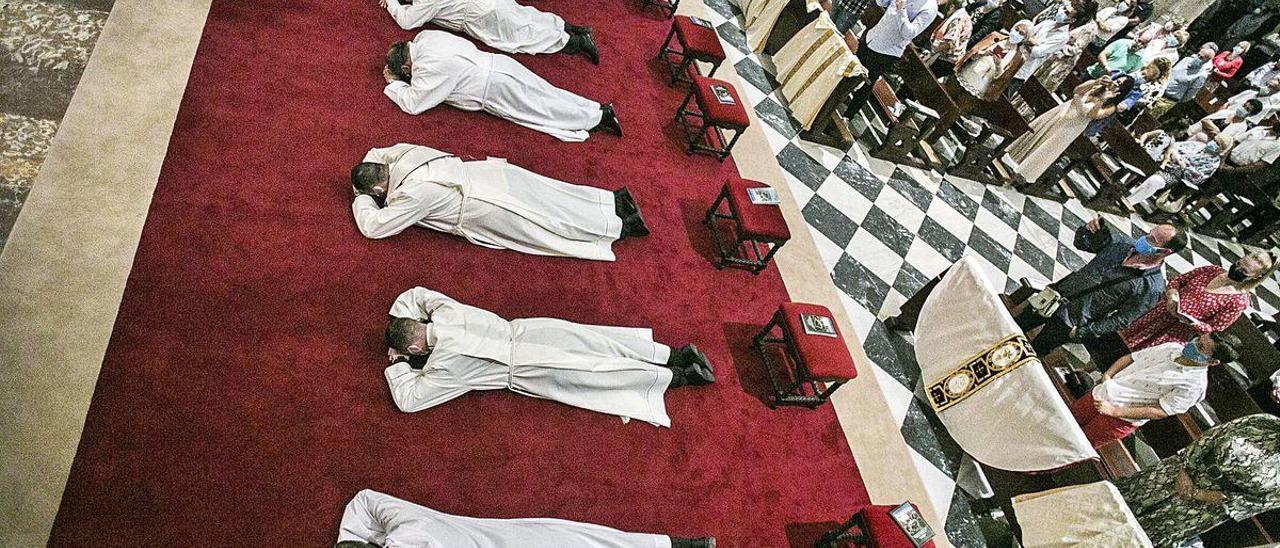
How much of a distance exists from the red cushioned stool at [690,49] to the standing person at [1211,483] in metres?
4.34

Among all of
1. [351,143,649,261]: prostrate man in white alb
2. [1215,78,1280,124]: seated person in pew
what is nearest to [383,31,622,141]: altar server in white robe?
[351,143,649,261]: prostrate man in white alb

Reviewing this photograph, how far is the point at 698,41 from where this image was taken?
5.93 metres

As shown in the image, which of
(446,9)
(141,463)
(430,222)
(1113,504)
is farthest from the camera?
(446,9)

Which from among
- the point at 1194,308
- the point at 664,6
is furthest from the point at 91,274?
the point at 1194,308

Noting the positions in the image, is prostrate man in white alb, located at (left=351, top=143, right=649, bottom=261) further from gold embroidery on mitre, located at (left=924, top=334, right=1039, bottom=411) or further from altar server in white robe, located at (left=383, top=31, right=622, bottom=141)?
gold embroidery on mitre, located at (left=924, top=334, right=1039, bottom=411)

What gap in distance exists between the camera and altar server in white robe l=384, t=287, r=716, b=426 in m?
3.21

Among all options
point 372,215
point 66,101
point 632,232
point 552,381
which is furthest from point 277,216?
point 632,232

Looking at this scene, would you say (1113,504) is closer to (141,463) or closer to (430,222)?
(430,222)

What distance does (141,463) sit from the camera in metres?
2.72

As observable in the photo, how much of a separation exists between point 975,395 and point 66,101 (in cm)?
566

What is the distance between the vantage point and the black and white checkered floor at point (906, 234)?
444 cm

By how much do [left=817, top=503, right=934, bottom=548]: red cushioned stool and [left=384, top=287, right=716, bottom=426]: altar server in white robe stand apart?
1.05 meters

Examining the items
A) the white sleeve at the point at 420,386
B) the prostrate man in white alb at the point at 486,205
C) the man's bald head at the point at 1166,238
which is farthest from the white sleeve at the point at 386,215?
the man's bald head at the point at 1166,238

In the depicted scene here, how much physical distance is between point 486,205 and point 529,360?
104 cm
